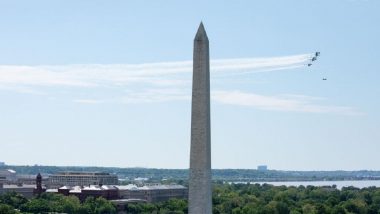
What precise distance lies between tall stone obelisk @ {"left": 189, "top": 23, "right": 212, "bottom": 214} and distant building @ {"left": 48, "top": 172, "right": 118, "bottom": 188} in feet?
473

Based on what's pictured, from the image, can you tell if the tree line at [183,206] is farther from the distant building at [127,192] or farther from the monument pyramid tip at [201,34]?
the monument pyramid tip at [201,34]

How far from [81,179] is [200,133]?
156231 mm

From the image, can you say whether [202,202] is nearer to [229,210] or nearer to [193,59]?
[193,59]

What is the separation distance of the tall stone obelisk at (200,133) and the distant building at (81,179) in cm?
14413

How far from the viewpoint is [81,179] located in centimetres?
18562

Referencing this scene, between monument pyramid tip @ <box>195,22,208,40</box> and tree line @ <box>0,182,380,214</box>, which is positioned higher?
monument pyramid tip @ <box>195,22,208,40</box>

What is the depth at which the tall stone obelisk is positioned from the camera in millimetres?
31766

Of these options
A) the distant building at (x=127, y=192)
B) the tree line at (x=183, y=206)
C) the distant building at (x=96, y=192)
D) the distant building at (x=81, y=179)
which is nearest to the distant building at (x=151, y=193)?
the distant building at (x=127, y=192)

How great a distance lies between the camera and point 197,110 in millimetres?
32000

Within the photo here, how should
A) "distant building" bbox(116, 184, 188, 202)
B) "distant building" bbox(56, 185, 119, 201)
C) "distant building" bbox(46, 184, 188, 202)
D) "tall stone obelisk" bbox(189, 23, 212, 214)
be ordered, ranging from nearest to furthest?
"tall stone obelisk" bbox(189, 23, 212, 214) → "distant building" bbox(56, 185, 119, 201) → "distant building" bbox(46, 184, 188, 202) → "distant building" bbox(116, 184, 188, 202)

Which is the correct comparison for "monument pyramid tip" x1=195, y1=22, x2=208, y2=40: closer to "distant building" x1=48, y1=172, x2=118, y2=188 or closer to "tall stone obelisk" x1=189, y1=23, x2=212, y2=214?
"tall stone obelisk" x1=189, y1=23, x2=212, y2=214

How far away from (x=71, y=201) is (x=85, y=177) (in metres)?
70.9

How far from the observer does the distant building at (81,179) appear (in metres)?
180

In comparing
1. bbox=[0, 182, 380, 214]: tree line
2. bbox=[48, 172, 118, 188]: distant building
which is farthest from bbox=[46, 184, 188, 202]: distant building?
bbox=[48, 172, 118, 188]: distant building
